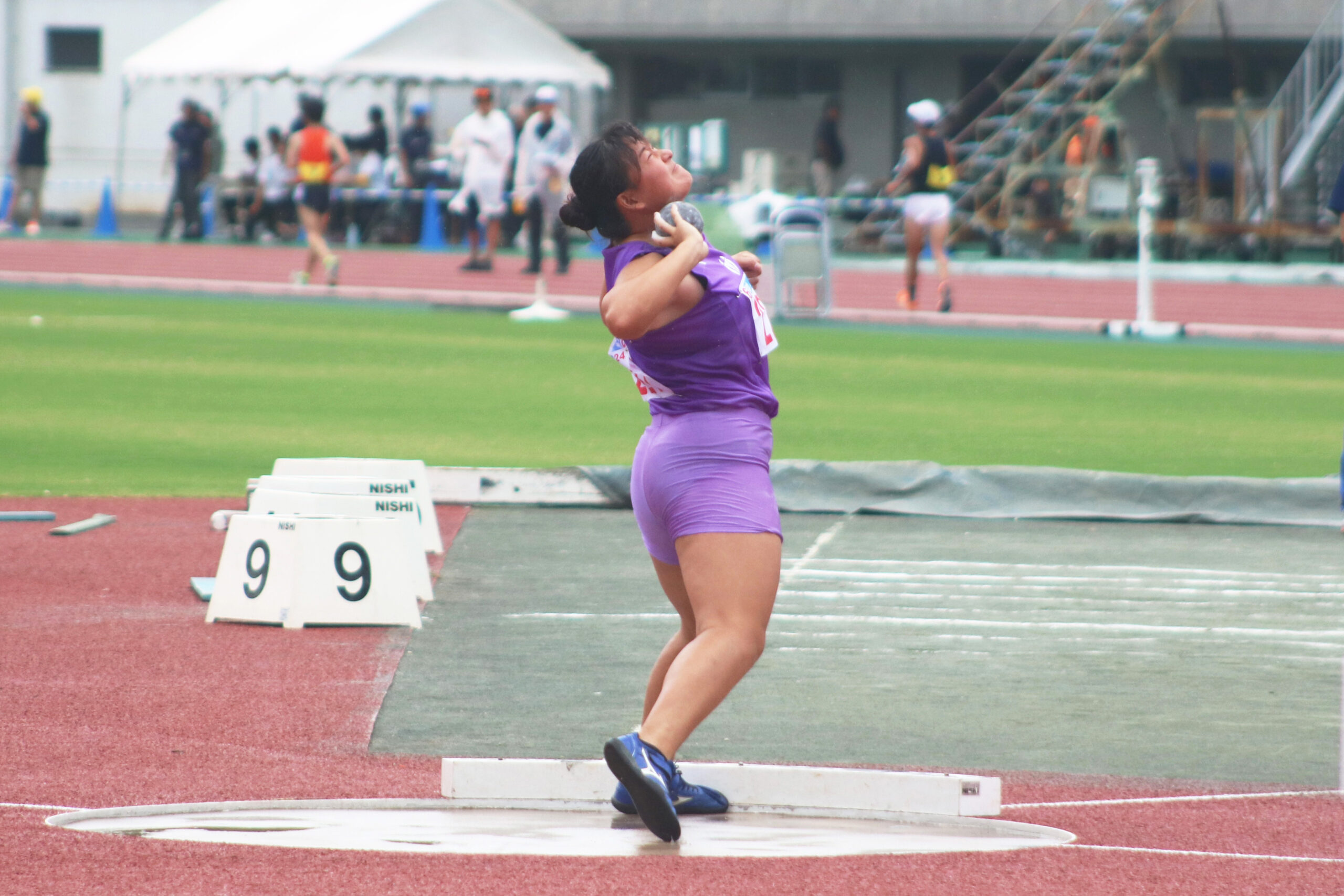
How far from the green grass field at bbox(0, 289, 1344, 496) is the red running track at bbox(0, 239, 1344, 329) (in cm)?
341

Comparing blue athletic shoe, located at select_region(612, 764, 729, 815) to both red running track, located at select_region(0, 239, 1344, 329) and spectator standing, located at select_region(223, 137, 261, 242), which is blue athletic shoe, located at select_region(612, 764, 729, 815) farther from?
spectator standing, located at select_region(223, 137, 261, 242)

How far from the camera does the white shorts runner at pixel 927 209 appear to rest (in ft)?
72.5

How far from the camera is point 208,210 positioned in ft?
124

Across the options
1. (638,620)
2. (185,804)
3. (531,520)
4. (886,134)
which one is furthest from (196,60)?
(185,804)

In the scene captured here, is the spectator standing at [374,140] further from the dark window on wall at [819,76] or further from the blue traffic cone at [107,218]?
the dark window on wall at [819,76]

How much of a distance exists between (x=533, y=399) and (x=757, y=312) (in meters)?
10.3

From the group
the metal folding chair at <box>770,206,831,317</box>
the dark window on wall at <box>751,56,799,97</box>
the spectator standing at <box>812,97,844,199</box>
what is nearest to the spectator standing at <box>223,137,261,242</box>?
the spectator standing at <box>812,97,844,199</box>

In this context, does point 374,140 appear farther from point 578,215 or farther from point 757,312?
point 757,312

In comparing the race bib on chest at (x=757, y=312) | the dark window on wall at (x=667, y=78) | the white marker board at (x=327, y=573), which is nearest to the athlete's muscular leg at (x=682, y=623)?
the race bib on chest at (x=757, y=312)

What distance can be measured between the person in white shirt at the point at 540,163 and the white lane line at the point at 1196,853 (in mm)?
20557

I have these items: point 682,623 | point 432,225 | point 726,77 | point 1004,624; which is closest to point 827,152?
point 726,77

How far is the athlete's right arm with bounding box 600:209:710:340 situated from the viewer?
4.80 meters

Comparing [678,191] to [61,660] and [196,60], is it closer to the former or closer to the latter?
[61,660]

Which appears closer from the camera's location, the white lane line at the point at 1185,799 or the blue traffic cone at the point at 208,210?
the white lane line at the point at 1185,799
